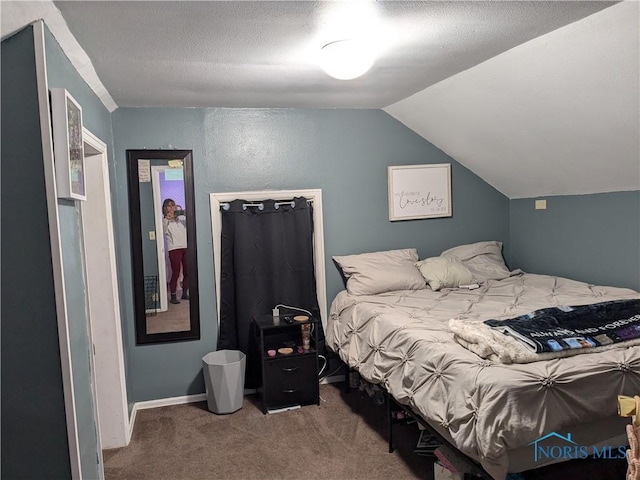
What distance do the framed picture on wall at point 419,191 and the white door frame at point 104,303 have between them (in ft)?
7.20

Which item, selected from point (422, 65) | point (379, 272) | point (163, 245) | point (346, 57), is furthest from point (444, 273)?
point (163, 245)

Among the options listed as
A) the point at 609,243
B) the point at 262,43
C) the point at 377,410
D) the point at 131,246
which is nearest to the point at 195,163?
the point at 131,246

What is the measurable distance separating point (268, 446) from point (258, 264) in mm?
1324

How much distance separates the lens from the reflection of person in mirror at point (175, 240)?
3.59m

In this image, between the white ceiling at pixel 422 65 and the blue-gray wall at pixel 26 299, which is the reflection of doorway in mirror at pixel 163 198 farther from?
the blue-gray wall at pixel 26 299

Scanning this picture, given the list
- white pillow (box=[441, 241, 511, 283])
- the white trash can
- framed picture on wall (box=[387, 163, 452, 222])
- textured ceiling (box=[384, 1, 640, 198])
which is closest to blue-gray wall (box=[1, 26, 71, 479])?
the white trash can

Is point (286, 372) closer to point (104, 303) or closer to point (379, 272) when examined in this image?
point (379, 272)

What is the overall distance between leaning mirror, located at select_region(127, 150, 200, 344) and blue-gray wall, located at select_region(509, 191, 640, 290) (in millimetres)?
2773

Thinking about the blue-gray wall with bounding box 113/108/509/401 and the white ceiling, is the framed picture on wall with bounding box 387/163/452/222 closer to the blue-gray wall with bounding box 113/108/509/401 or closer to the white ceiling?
the blue-gray wall with bounding box 113/108/509/401

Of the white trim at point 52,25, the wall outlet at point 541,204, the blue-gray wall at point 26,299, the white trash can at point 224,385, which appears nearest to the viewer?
the white trim at point 52,25

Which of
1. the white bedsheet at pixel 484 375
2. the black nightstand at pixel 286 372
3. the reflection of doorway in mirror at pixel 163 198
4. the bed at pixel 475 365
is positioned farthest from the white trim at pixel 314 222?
the white bedsheet at pixel 484 375

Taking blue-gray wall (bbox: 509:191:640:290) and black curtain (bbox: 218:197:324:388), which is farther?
black curtain (bbox: 218:197:324:388)

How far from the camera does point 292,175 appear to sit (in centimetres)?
383

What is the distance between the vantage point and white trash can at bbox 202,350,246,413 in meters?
3.42
